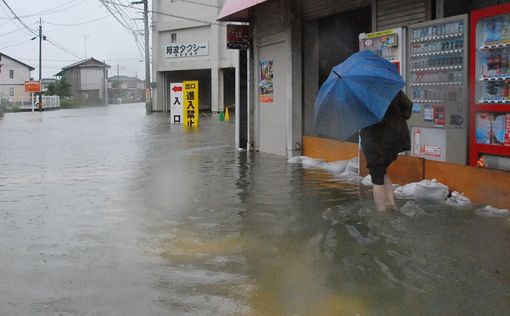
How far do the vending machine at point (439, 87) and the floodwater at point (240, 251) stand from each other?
1.02 meters

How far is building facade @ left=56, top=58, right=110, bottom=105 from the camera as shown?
83.9 meters

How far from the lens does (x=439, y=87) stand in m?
7.36

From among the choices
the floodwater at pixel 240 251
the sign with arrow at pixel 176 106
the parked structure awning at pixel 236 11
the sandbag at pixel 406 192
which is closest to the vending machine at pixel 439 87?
the sandbag at pixel 406 192

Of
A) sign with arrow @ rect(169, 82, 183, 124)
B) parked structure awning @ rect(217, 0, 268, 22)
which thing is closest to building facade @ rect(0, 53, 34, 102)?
sign with arrow @ rect(169, 82, 183, 124)

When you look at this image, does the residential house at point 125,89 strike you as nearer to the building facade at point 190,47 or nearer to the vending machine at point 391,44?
the building facade at point 190,47

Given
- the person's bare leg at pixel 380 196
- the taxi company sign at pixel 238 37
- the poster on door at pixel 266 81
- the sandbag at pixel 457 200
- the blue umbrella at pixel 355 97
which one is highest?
the taxi company sign at pixel 238 37

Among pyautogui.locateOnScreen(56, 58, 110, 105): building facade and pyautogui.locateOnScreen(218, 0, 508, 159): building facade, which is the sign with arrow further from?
pyautogui.locateOnScreen(56, 58, 110, 105): building facade

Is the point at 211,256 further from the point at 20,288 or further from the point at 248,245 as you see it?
the point at 20,288

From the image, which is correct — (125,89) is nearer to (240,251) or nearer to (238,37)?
(238,37)

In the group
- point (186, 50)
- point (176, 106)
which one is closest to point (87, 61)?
point (186, 50)

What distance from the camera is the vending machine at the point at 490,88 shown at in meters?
6.35

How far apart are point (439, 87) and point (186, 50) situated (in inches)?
1499

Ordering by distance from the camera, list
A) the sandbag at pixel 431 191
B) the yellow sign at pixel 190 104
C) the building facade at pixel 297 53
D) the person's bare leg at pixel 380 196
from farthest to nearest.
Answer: the yellow sign at pixel 190 104 < the building facade at pixel 297 53 < the sandbag at pixel 431 191 < the person's bare leg at pixel 380 196

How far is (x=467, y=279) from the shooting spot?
4230 millimetres
